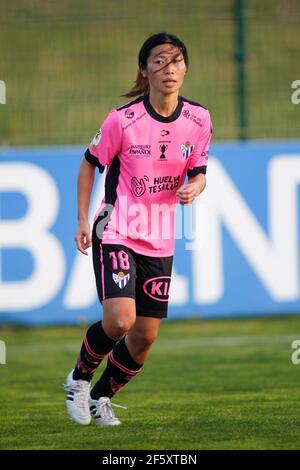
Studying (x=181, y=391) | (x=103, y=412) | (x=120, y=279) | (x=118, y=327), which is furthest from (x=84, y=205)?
(x=181, y=391)

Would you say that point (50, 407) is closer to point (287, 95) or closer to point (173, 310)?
point (173, 310)

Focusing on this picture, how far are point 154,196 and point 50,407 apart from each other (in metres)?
1.97

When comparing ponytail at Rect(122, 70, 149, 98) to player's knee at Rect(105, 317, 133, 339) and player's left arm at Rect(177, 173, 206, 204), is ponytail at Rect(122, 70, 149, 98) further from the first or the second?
player's knee at Rect(105, 317, 133, 339)

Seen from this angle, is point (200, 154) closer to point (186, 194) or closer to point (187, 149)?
point (187, 149)

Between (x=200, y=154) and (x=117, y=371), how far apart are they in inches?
57.7

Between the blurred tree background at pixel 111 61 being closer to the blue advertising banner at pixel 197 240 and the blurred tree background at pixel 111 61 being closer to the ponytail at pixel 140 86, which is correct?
the blue advertising banner at pixel 197 240

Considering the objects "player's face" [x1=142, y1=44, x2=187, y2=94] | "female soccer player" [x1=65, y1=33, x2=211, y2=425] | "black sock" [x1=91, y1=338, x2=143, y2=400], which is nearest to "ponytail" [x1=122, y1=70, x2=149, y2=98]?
"female soccer player" [x1=65, y1=33, x2=211, y2=425]

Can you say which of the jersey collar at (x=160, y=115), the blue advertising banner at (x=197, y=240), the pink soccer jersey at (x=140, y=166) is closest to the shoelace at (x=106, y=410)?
the pink soccer jersey at (x=140, y=166)

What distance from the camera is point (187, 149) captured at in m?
6.96

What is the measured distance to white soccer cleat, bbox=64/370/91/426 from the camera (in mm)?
6961

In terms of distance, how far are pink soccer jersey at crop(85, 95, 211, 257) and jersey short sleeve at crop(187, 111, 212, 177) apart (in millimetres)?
58

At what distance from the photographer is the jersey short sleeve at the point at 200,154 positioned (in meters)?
7.02

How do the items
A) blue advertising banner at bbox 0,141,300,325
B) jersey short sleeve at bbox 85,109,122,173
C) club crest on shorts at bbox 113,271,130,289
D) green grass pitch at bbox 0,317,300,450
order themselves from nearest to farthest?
green grass pitch at bbox 0,317,300,450, club crest on shorts at bbox 113,271,130,289, jersey short sleeve at bbox 85,109,122,173, blue advertising banner at bbox 0,141,300,325

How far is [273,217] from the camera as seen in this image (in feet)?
39.9
